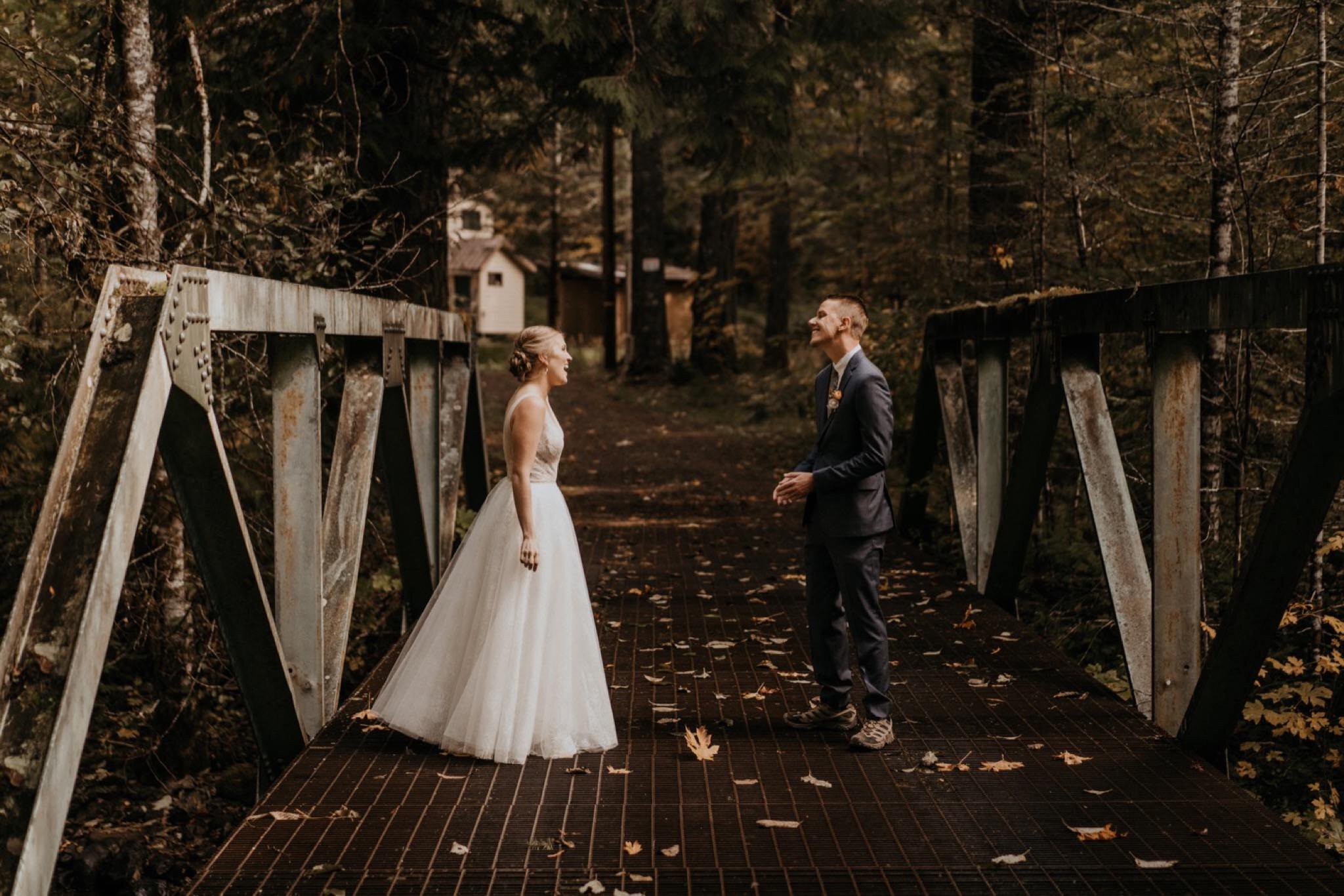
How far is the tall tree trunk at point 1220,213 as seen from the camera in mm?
7109

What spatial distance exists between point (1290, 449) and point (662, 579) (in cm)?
549

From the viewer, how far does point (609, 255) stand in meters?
33.8

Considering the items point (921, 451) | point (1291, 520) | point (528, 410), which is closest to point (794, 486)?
point (528, 410)

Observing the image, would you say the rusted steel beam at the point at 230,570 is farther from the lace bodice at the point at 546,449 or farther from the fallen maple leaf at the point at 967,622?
the fallen maple leaf at the point at 967,622

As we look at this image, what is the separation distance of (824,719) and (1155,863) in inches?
68.9

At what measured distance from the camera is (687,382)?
2842 centimetres

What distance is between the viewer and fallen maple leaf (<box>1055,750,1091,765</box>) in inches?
191

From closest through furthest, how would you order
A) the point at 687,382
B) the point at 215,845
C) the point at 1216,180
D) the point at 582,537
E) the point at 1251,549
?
the point at 1251,549
the point at 215,845
the point at 1216,180
the point at 582,537
the point at 687,382

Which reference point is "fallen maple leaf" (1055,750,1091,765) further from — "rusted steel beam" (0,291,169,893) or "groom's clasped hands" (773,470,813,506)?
"rusted steel beam" (0,291,169,893)

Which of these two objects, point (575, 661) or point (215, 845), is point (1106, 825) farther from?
point (215, 845)

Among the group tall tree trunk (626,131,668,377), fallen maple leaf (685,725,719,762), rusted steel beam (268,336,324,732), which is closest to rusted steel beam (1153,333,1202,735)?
fallen maple leaf (685,725,719,762)

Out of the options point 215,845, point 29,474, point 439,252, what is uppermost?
point 439,252

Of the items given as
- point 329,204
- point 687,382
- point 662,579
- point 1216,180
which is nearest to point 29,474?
point 329,204

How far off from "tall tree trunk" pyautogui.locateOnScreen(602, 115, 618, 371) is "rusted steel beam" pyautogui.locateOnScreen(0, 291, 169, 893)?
29801 millimetres
